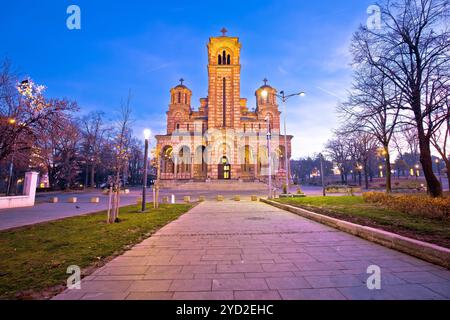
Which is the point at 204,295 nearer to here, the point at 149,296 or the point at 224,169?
the point at 149,296

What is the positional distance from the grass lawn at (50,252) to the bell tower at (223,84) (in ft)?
144

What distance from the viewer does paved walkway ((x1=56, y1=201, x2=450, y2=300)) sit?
9.94 ft

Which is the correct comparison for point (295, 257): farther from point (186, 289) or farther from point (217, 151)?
point (217, 151)

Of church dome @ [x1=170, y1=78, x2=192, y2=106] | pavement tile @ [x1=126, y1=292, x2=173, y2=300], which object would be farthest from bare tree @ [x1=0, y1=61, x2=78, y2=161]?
church dome @ [x1=170, y1=78, x2=192, y2=106]

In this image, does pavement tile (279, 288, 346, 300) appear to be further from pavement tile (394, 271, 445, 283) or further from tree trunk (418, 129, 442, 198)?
tree trunk (418, 129, 442, 198)

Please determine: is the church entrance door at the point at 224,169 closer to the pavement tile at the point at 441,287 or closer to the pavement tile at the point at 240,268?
the pavement tile at the point at 240,268

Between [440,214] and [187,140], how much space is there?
47.3m

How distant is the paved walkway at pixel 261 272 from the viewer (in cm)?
303

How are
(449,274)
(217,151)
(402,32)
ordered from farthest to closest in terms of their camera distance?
(217,151), (402,32), (449,274)

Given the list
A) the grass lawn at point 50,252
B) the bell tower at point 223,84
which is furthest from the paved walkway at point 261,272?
the bell tower at point 223,84

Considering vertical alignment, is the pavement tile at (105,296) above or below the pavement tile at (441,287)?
below

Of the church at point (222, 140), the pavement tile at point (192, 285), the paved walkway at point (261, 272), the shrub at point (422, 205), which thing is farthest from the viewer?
the church at point (222, 140)
